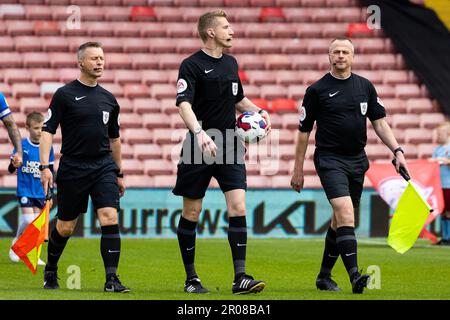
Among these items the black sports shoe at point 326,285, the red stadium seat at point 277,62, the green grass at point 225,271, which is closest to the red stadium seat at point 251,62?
the red stadium seat at point 277,62

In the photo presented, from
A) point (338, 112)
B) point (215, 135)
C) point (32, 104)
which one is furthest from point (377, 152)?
point (215, 135)

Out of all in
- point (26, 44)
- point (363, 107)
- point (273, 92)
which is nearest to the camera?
point (363, 107)

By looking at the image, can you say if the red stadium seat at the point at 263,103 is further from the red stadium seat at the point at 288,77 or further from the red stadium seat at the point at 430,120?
the red stadium seat at the point at 430,120

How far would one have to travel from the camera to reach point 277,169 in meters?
20.1

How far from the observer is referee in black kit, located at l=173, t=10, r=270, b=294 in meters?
8.16

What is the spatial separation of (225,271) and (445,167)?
591 cm

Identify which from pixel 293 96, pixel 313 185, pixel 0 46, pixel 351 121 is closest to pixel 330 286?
pixel 351 121

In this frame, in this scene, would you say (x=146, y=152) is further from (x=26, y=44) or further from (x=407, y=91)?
(x=407, y=91)

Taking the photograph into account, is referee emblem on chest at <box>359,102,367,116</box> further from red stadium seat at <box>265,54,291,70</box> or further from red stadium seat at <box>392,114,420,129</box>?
red stadium seat at <box>265,54,291,70</box>

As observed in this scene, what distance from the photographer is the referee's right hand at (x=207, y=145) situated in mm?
7672

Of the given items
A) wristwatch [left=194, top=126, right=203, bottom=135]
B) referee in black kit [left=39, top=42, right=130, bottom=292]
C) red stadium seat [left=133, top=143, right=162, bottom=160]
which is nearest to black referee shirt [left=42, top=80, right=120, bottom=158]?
referee in black kit [left=39, top=42, right=130, bottom=292]

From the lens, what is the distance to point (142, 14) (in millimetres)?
23328

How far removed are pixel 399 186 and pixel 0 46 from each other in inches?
383
